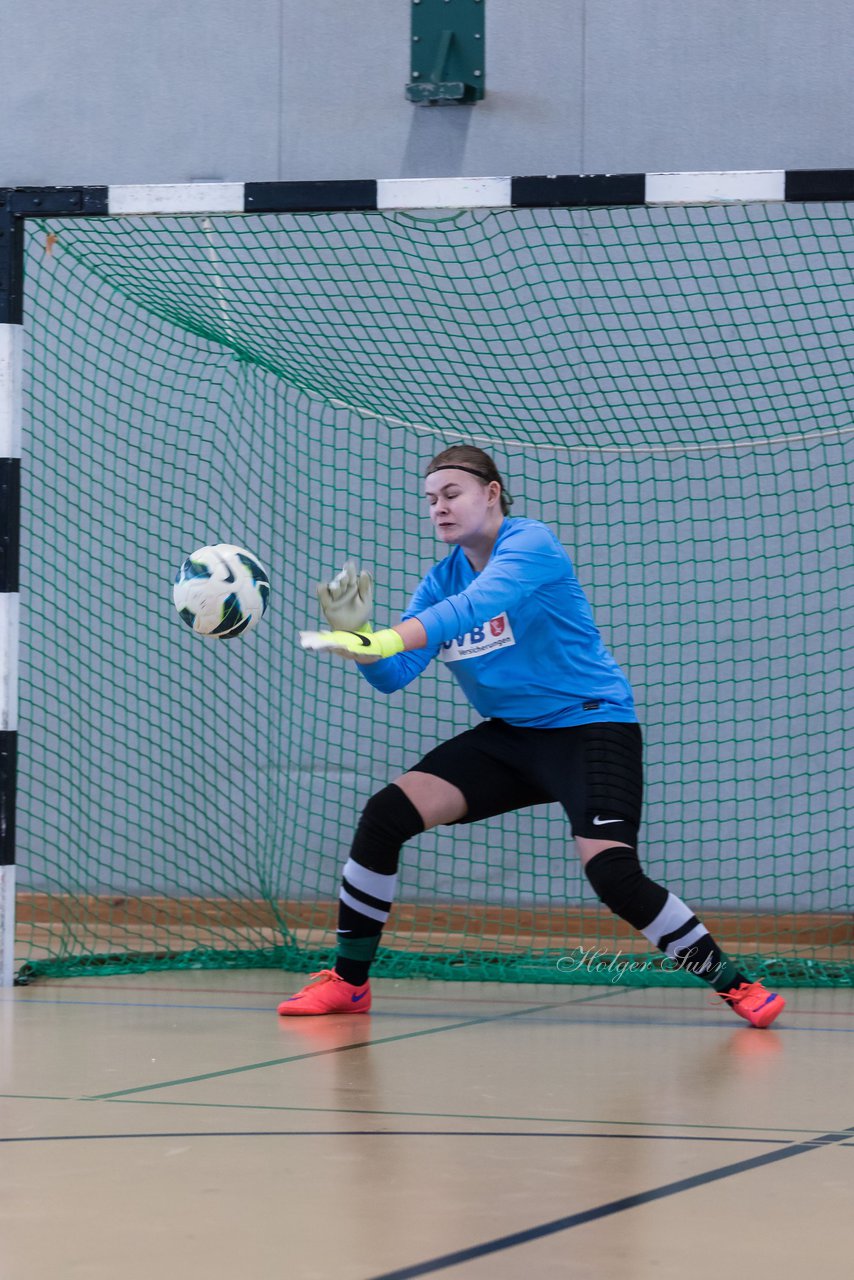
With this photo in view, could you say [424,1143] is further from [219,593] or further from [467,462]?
[467,462]

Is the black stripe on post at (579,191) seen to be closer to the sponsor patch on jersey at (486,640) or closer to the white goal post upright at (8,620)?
the sponsor patch on jersey at (486,640)

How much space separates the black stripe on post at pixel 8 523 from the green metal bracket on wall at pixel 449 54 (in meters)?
2.26

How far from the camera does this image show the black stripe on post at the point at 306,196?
5.16 meters

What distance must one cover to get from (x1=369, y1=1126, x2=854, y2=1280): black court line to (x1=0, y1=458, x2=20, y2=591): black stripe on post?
127 inches

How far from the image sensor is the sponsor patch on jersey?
4695 mm

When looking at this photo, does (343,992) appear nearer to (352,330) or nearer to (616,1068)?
(616,1068)

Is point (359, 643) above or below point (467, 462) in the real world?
below

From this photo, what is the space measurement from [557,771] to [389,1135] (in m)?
1.69

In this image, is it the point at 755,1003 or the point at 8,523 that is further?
the point at 8,523

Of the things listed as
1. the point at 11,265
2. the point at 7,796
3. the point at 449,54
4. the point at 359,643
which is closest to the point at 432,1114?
the point at 359,643

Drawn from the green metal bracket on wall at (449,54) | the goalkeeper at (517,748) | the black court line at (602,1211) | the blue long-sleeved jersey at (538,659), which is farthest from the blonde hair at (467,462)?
the green metal bracket on wall at (449,54)

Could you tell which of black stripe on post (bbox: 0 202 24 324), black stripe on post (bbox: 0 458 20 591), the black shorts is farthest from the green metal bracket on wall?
the black shorts

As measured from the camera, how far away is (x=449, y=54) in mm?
6516

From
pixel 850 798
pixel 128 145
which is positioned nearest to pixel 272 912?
pixel 850 798
